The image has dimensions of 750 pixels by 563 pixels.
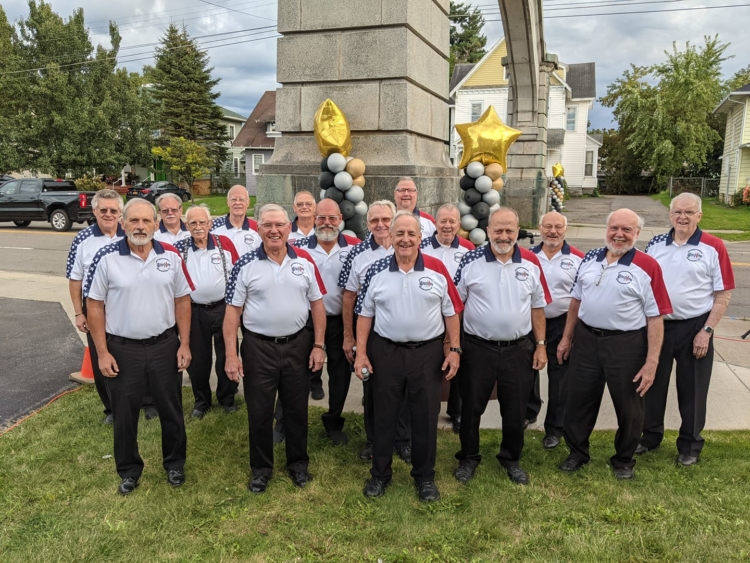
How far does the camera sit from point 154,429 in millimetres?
4984

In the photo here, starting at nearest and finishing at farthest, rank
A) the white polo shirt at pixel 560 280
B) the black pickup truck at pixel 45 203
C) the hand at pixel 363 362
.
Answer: the hand at pixel 363 362 < the white polo shirt at pixel 560 280 < the black pickup truck at pixel 45 203

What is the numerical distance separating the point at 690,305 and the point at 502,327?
4.84 feet

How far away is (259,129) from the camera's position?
44.9m

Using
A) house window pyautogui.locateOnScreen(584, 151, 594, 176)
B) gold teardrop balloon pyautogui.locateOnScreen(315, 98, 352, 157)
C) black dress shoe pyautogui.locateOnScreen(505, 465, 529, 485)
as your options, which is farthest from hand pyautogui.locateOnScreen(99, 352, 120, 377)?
house window pyautogui.locateOnScreen(584, 151, 594, 176)

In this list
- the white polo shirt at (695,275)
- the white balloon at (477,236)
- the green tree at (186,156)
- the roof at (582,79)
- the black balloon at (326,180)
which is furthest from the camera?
the roof at (582,79)

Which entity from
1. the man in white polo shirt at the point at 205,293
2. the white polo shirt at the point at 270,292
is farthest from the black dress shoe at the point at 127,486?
the white polo shirt at the point at 270,292

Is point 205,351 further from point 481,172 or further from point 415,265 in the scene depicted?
point 481,172

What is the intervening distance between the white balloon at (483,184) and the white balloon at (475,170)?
7 centimetres

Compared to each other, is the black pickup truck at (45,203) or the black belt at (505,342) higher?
the black pickup truck at (45,203)

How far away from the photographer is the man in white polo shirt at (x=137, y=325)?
3.74 m

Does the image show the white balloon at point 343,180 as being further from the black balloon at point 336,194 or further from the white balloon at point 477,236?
the white balloon at point 477,236

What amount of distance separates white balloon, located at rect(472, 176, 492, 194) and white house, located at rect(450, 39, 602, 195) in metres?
32.1

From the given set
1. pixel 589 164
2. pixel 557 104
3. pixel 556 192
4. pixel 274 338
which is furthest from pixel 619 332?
pixel 589 164


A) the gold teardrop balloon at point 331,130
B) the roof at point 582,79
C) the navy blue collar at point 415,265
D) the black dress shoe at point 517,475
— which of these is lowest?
the black dress shoe at point 517,475
